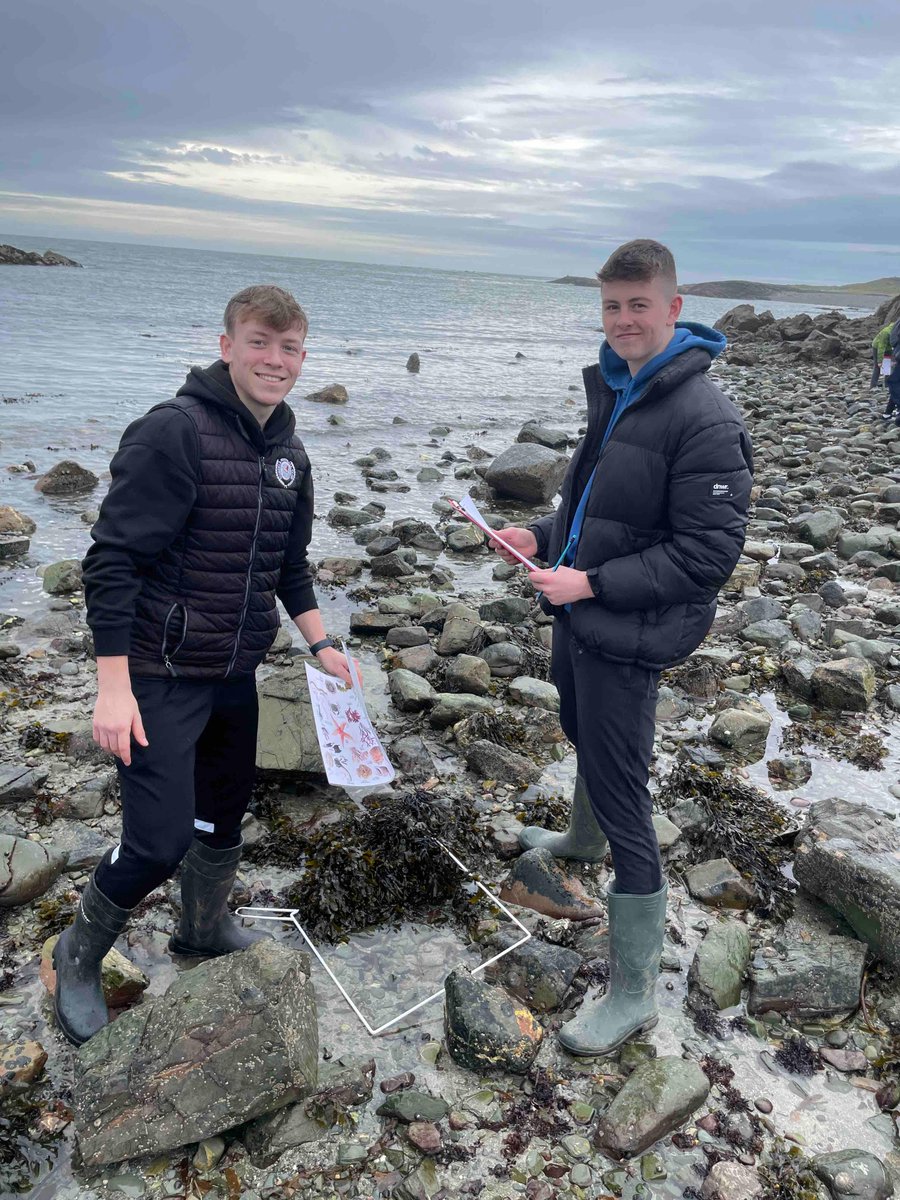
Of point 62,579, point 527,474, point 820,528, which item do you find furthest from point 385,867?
point 527,474

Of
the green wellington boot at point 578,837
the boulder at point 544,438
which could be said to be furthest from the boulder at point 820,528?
the green wellington boot at point 578,837

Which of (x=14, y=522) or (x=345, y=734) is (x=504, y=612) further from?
(x=14, y=522)

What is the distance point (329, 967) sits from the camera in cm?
393

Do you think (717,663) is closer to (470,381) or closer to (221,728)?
(221,728)

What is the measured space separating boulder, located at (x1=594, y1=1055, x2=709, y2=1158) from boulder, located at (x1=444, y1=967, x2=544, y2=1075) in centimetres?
37

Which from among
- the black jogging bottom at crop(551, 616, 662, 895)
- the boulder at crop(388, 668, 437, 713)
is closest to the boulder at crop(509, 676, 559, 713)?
the boulder at crop(388, 668, 437, 713)

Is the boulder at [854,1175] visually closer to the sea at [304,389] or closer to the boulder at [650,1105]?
the boulder at [650,1105]

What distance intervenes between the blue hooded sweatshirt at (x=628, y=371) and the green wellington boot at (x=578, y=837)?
1.40 meters

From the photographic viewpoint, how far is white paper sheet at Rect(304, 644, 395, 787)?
3.78 meters

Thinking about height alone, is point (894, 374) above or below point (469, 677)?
above

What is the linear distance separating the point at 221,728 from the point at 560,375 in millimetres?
31176

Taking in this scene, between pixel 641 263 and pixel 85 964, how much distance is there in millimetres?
3378

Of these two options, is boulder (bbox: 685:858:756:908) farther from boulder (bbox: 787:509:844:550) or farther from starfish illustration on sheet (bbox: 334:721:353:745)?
boulder (bbox: 787:509:844:550)

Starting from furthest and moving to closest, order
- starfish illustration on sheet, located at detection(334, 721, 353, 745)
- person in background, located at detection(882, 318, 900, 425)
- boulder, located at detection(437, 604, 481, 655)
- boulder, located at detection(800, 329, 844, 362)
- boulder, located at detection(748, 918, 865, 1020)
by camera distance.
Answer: boulder, located at detection(800, 329, 844, 362)
person in background, located at detection(882, 318, 900, 425)
boulder, located at detection(437, 604, 481, 655)
starfish illustration on sheet, located at detection(334, 721, 353, 745)
boulder, located at detection(748, 918, 865, 1020)
